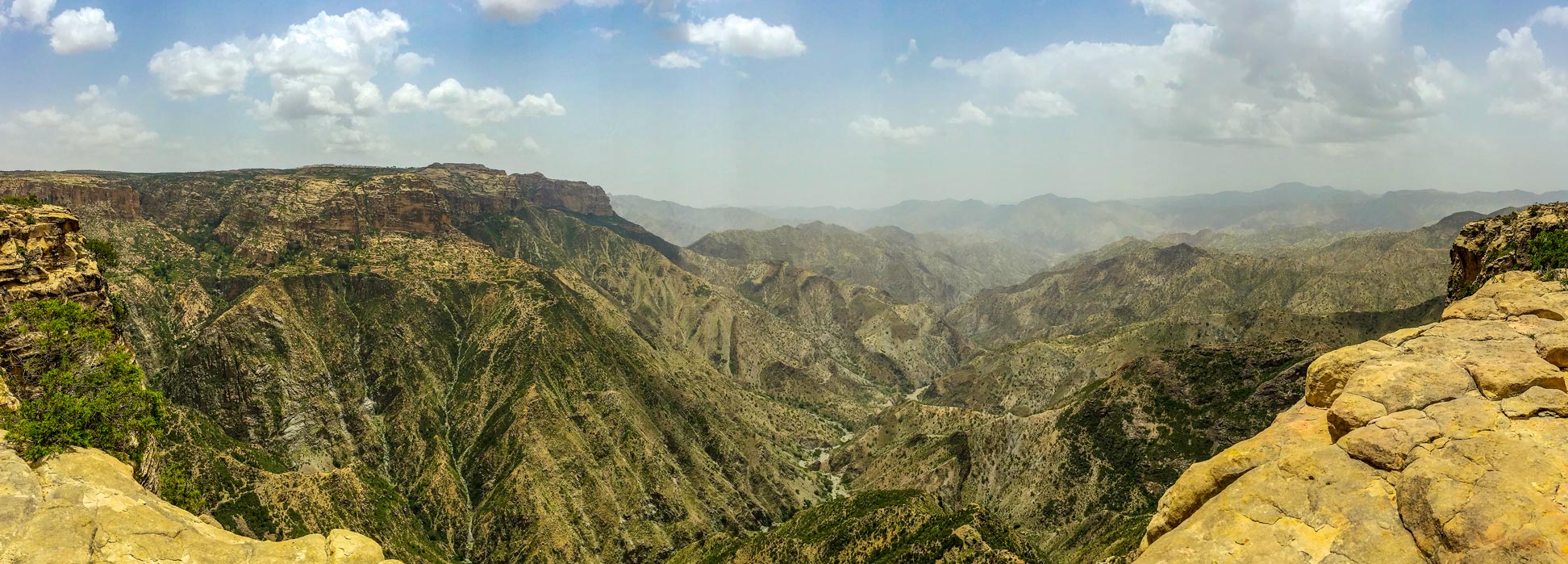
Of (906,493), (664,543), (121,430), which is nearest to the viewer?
(121,430)

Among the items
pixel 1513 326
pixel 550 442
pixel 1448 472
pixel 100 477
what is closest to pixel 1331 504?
pixel 1448 472

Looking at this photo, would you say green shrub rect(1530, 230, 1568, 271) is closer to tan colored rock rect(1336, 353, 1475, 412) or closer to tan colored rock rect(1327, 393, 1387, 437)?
tan colored rock rect(1336, 353, 1475, 412)

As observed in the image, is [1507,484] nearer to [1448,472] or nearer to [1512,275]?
[1448,472]

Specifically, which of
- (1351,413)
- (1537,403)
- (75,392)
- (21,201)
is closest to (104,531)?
(75,392)

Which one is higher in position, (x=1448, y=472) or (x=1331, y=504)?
(x=1448, y=472)

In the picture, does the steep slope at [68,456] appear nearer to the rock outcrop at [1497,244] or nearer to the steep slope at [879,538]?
the steep slope at [879,538]

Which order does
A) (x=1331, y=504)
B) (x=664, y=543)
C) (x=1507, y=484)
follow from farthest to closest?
(x=664, y=543) → (x=1331, y=504) → (x=1507, y=484)

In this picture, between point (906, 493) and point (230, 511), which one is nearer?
point (230, 511)

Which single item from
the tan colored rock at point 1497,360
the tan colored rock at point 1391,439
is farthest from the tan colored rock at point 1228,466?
the tan colored rock at point 1497,360

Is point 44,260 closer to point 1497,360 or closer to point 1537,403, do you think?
point 1537,403
